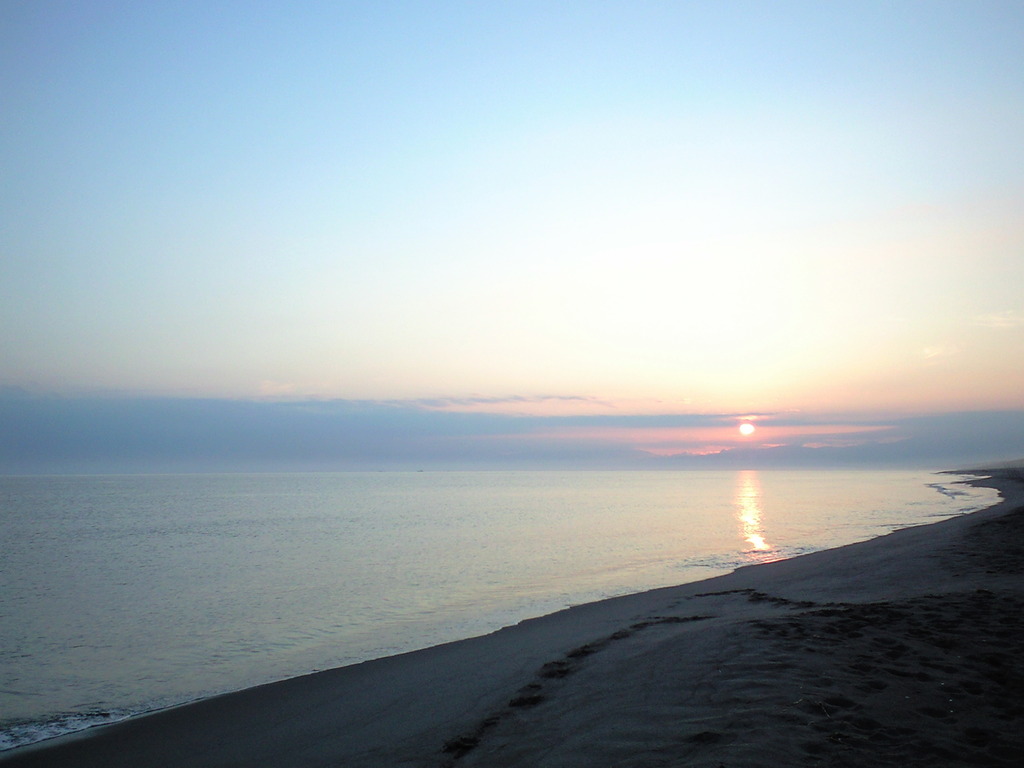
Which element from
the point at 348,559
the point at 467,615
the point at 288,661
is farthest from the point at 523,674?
the point at 348,559

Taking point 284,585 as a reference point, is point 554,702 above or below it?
above

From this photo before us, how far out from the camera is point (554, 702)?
27.2ft

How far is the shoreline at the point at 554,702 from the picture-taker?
6602mm

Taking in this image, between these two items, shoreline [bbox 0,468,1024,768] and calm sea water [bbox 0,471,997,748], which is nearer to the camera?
shoreline [bbox 0,468,1024,768]

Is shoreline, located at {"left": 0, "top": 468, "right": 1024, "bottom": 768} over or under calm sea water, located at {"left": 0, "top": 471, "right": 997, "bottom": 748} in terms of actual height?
over

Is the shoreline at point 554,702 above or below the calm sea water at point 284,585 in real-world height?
above

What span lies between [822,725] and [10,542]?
47408mm

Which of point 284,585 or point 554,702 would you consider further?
point 284,585

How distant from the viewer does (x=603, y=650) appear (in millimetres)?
10883

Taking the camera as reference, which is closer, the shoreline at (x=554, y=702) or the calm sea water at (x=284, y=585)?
the shoreline at (x=554, y=702)

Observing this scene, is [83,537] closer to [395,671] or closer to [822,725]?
[395,671]

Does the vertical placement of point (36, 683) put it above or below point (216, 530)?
above

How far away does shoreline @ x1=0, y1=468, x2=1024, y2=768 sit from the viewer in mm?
6602

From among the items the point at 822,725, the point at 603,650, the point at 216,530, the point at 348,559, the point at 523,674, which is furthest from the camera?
the point at 216,530
